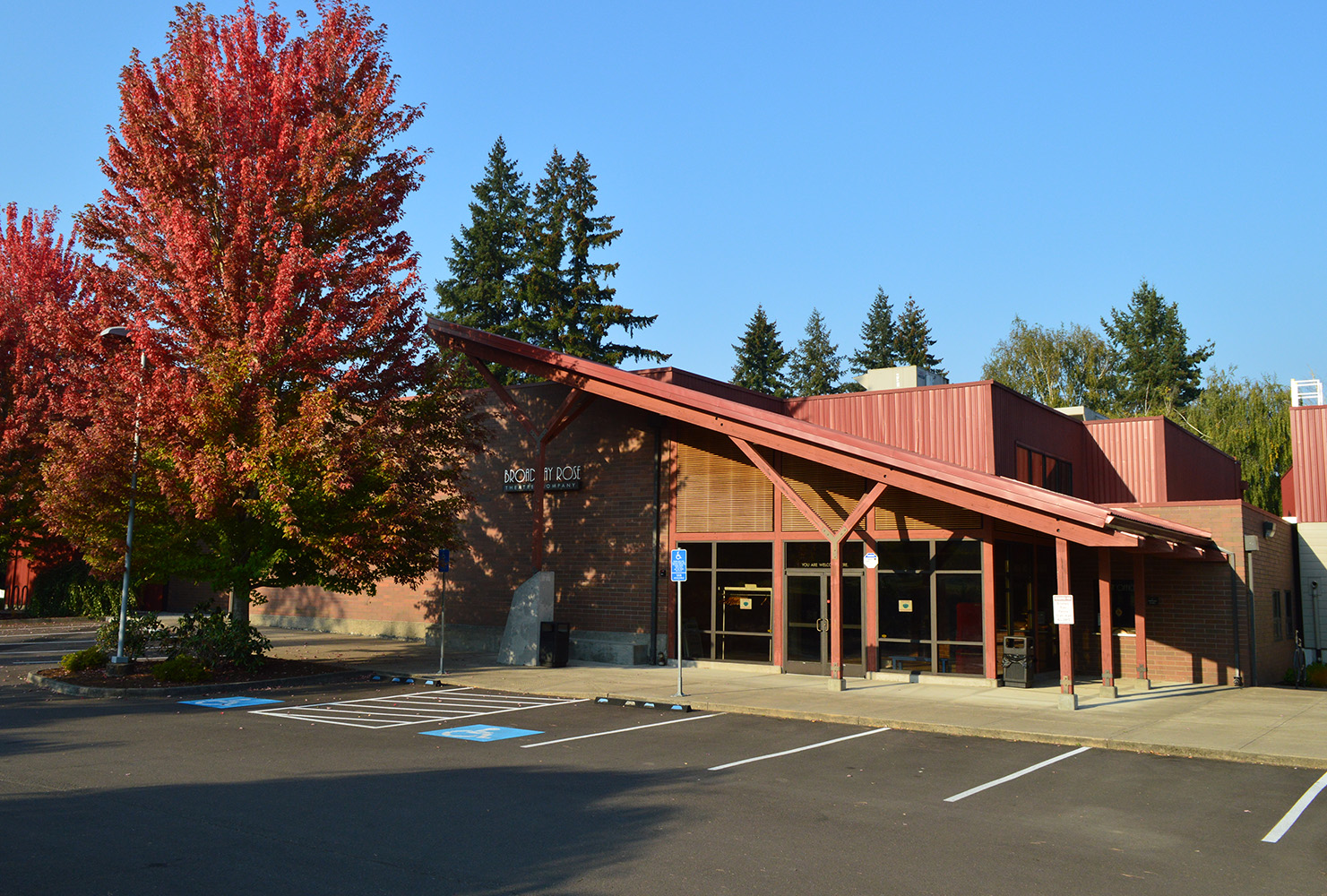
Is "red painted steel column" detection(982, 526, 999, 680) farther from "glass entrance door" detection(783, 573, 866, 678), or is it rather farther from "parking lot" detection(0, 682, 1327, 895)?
"parking lot" detection(0, 682, 1327, 895)

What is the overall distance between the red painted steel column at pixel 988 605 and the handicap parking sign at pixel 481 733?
402 inches

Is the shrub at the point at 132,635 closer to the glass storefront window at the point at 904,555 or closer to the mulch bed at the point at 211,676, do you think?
the mulch bed at the point at 211,676

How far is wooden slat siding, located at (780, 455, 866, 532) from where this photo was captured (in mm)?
21328

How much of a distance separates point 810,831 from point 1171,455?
22312mm

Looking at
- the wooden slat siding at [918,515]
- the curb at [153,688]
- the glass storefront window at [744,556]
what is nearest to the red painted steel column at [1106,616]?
the wooden slat siding at [918,515]

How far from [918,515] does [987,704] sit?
5.04 m

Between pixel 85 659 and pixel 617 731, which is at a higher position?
pixel 85 659

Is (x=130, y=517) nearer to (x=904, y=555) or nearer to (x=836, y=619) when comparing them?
(x=836, y=619)

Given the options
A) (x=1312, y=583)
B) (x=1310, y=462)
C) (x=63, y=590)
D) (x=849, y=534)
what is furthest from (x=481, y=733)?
(x=63, y=590)

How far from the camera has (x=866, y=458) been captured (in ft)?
60.3

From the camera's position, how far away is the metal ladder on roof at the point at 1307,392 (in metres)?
32.8

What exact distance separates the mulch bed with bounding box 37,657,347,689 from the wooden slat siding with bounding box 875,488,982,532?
12358mm

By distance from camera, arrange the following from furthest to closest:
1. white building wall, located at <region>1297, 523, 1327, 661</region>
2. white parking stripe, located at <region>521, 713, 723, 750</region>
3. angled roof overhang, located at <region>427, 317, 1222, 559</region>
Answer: white building wall, located at <region>1297, 523, 1327, 661</region>, angled roof overhang, located at <region>427, 317, 1222, 559</region>, white parking stripe, located at <region>521, 713, 723, 750</region>

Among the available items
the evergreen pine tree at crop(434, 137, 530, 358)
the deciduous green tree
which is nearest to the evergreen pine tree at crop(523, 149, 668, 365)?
the evergreen pine tree at crop(434, 137, 530, 358)
